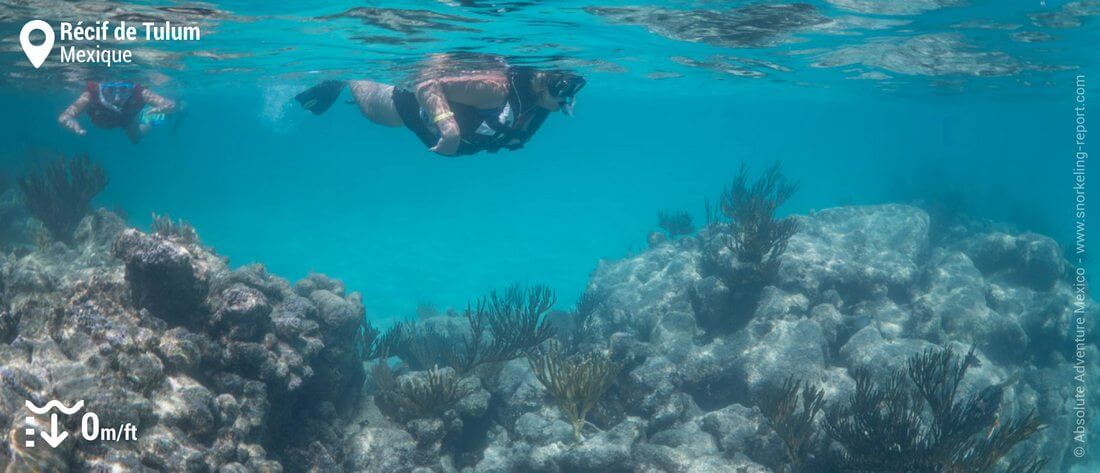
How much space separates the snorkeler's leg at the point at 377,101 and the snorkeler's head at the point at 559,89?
2283 millimetres

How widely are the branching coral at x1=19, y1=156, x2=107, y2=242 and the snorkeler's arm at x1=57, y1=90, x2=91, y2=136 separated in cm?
487

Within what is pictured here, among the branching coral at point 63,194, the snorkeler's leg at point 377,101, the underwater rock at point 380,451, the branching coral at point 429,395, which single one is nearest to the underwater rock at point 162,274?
the underwater rock at point 380,451

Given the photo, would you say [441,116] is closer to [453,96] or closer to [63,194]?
[453,96]

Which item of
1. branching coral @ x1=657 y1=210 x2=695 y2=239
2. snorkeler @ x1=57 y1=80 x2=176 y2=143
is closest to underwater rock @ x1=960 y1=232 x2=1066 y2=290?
branching coral @ x1=657 y1=210 x2=695 y2=239

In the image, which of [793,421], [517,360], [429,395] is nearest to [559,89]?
[429,395]

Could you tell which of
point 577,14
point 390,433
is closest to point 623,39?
point 577,14

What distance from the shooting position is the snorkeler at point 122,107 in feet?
36.4

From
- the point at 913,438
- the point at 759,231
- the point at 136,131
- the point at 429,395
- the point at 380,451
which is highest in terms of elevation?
the point at 136,131

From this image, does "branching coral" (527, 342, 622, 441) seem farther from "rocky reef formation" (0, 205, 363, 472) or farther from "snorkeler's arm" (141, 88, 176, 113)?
"snorkeler's arm" (141, 88, 176, 113)

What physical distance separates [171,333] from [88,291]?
1.02 metres

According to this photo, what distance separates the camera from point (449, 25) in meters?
13.2

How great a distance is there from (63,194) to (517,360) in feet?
42.2

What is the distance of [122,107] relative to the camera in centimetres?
1155

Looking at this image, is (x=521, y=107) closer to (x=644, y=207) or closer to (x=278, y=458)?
(x=278, y=458)
